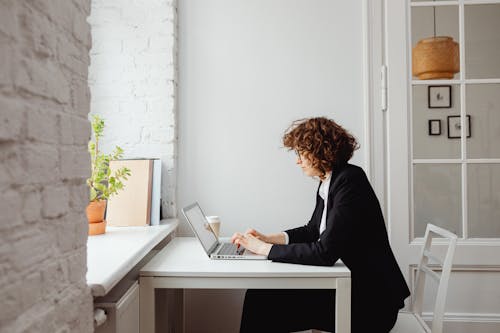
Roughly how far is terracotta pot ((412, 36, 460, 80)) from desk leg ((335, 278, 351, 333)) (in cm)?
143

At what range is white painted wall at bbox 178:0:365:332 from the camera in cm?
247

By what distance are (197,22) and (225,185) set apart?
952 mm

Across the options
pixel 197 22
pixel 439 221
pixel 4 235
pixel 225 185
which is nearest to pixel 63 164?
pixel 4 235

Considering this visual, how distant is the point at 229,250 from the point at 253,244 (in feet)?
Result: 0.45

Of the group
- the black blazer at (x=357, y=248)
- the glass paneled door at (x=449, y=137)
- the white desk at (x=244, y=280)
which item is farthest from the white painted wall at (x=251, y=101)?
the white desk at (x=244, y=280)

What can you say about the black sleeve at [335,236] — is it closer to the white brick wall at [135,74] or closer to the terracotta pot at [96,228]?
the terracotta pot at [96,228]

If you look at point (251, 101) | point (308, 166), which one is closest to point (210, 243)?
point (308, 166)

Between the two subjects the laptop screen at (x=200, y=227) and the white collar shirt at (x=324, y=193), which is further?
the white collar shirt at (x=324, y=193)

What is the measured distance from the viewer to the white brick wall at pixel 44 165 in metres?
0.73

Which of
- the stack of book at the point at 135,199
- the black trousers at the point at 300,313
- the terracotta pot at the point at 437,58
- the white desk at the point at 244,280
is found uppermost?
the terracotta pot at the point at 437,58

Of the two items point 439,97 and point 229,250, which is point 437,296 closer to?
point 229,250

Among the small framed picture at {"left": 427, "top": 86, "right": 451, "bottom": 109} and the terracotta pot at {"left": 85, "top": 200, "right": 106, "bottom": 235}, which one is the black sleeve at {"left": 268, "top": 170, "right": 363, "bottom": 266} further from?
the small framed picture at {"left": 427, "top": 86, "right": 451, "bottom": 109}

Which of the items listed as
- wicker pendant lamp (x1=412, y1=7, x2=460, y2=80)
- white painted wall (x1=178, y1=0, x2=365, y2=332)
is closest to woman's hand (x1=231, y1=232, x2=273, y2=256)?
white painted wall (x1=178, y1=0, x2=365, y2=332)

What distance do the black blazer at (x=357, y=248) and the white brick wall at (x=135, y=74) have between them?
3.38 feet
